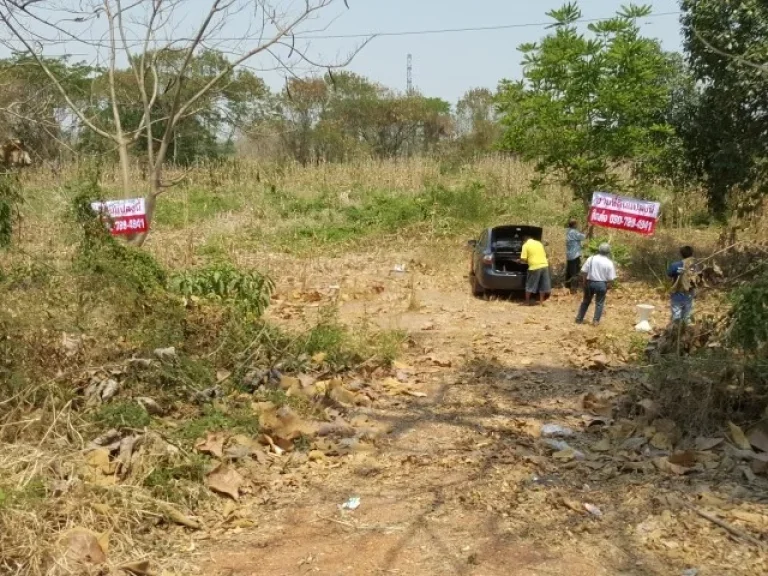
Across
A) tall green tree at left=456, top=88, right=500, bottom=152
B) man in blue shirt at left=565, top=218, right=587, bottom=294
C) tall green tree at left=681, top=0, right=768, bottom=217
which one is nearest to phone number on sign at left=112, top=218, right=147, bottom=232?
man in blue shirt at left=565, top=218, right=587, bottom=294

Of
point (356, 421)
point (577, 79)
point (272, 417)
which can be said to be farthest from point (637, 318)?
point (272, 417)

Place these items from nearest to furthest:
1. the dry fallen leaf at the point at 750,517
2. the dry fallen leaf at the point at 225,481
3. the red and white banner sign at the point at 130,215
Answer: the dry fallen leaf at the point at 750,517, the dry fallen leaf at the point at 225,481, the red and white banner sign at the point at 130,215

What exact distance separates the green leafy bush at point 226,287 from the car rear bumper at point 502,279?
5181 millimetres

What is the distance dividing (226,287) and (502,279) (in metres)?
5.69

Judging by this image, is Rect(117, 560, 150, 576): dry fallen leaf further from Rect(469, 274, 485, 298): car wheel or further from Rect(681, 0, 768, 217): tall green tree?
Rect(681, 0, 768, 217): tall green tree

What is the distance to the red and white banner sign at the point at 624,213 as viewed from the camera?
41.6ft

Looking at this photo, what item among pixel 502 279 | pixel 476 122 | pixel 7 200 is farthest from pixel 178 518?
pixel 476 122

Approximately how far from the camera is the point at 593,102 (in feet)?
44.2

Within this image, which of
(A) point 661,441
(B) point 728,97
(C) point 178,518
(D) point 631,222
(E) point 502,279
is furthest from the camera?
(D) point 631,222

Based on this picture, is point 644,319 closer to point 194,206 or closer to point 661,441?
point 661,441

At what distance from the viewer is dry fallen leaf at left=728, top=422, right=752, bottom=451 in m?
5.14

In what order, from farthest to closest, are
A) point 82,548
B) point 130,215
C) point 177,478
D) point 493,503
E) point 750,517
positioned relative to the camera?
point 130,215 < point 177,478 < point 493,503 < point 750,517 < point 82,548

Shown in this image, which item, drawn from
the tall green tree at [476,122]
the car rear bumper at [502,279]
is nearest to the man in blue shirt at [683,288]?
the car rear bumper at [502,279]

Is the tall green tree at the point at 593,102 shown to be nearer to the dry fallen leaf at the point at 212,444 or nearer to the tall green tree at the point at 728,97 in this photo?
the tall green tree at the point at 728,97
